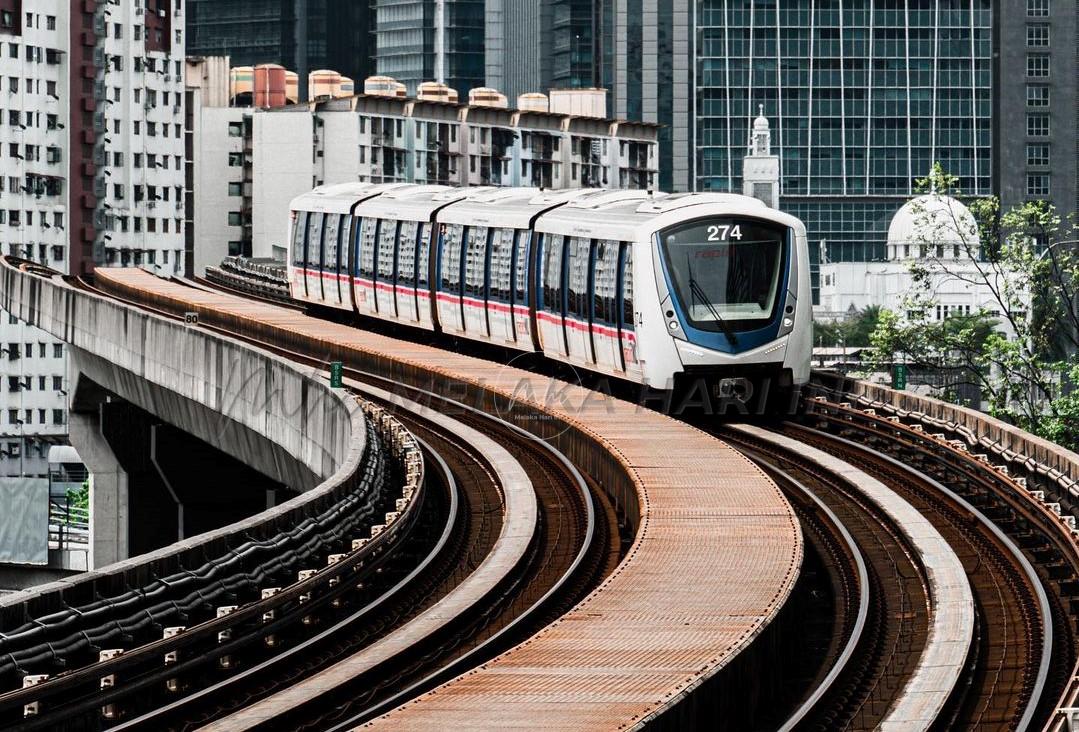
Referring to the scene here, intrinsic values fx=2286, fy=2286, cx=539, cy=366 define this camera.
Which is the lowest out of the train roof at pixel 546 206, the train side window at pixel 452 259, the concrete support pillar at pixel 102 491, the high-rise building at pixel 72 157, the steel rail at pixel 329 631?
the concrete support pillar at pixel 102 491

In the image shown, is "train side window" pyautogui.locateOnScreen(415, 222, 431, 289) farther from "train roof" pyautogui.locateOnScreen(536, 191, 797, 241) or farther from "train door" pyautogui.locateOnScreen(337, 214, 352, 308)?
"train roof" pyautogui.locateOnScreen(536, 191, 797, 241)

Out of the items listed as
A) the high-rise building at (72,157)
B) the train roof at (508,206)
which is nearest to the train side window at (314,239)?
the train roof at (508,206)

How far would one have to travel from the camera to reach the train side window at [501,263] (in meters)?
47.8

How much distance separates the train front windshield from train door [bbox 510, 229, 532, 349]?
26.7ft

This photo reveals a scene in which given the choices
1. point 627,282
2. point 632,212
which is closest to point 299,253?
point 632,212

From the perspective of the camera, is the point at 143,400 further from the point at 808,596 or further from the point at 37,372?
the point at 37,372

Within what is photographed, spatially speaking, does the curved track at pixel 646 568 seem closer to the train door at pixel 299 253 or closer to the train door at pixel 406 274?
the train door at pixel 406 274

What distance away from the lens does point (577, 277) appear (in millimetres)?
43031

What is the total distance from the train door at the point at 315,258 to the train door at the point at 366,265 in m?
3.58

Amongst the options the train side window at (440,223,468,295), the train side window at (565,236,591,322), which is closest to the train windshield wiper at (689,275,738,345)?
the train side window at (565,236,591,322)

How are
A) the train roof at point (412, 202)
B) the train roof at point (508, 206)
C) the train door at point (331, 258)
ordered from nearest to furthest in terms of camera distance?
the train roof at point (508, 206) → the train roof at point (412, 202) → the train door at point (331, 258)

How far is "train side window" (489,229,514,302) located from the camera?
47750 millimetres

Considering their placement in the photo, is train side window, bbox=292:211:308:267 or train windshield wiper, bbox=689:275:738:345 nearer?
train windshield wiper, bbox=689:275:738:345

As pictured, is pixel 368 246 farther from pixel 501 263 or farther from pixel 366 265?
pixel 501 263
